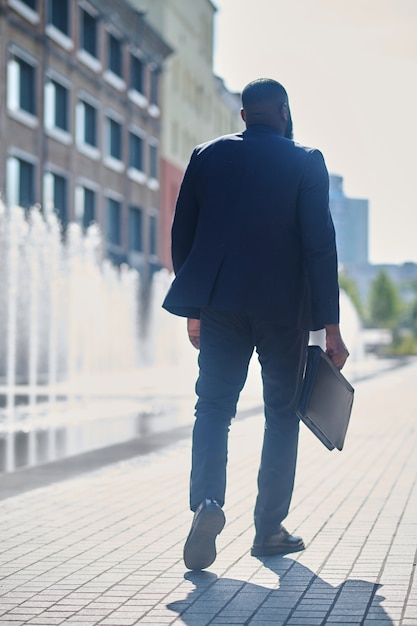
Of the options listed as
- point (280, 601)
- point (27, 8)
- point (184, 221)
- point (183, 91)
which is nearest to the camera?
point (280, 601)

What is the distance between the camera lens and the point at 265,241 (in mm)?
5020

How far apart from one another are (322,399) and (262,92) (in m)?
1.29

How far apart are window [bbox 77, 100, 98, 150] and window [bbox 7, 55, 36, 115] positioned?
4.38m

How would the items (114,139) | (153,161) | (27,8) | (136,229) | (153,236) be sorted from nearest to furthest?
(27,8) → (114,139) → (136,229) → (153,236) → (153,161)

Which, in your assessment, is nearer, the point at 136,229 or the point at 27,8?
the point at 27,8

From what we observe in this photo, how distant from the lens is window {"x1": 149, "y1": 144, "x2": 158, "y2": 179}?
4641 cm

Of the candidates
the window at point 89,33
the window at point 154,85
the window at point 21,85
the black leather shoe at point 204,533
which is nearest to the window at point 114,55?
the window at point 89,33

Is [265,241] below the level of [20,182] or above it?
below

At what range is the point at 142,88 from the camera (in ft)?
149

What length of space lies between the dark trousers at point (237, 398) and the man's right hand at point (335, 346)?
0.12 metres

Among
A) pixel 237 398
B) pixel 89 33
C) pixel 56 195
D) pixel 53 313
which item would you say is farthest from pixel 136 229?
pixel 237 398

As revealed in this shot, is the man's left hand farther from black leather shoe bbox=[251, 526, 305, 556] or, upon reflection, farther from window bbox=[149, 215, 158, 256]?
window bbox=[149, 215, 158, 256]

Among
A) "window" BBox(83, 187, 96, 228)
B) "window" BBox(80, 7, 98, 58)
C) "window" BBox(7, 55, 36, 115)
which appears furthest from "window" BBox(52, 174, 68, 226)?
"window" BBox(80, 7, 98, 58)

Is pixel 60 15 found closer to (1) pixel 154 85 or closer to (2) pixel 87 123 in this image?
(2) pixel 87 123
